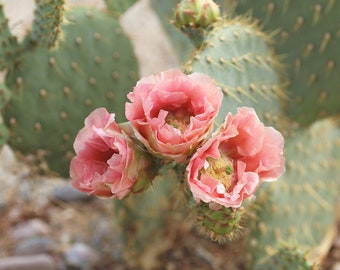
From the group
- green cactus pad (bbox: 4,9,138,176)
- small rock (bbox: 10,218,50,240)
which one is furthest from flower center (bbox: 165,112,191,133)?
small rock (bbox: 10,218,50,240)

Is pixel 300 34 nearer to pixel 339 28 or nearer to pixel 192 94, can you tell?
pixel 339 28

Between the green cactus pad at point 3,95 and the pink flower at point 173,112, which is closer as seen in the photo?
the pink flower at point 173,112

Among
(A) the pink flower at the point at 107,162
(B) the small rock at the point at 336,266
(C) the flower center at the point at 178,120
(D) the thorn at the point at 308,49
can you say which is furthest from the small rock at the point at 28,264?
(C) the flower center at the point at 178,120

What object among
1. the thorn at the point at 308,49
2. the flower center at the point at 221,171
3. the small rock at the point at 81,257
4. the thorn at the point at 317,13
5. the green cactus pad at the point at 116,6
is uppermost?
the flower center at the point at 221,171

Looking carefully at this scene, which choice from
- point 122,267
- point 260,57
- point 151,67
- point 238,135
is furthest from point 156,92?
point 151,67

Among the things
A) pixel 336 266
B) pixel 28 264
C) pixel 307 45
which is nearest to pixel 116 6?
pixel 307 45

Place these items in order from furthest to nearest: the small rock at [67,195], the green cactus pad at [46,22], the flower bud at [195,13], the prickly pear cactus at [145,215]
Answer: the small rock at [67,195] → the prickly pear cactus at [145,215] → the green cactus pad at [46,22] → the flower bud at [195,13]

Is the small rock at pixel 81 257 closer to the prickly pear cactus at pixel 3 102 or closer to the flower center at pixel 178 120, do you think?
the prickly pear cactus at pixel 3 102
